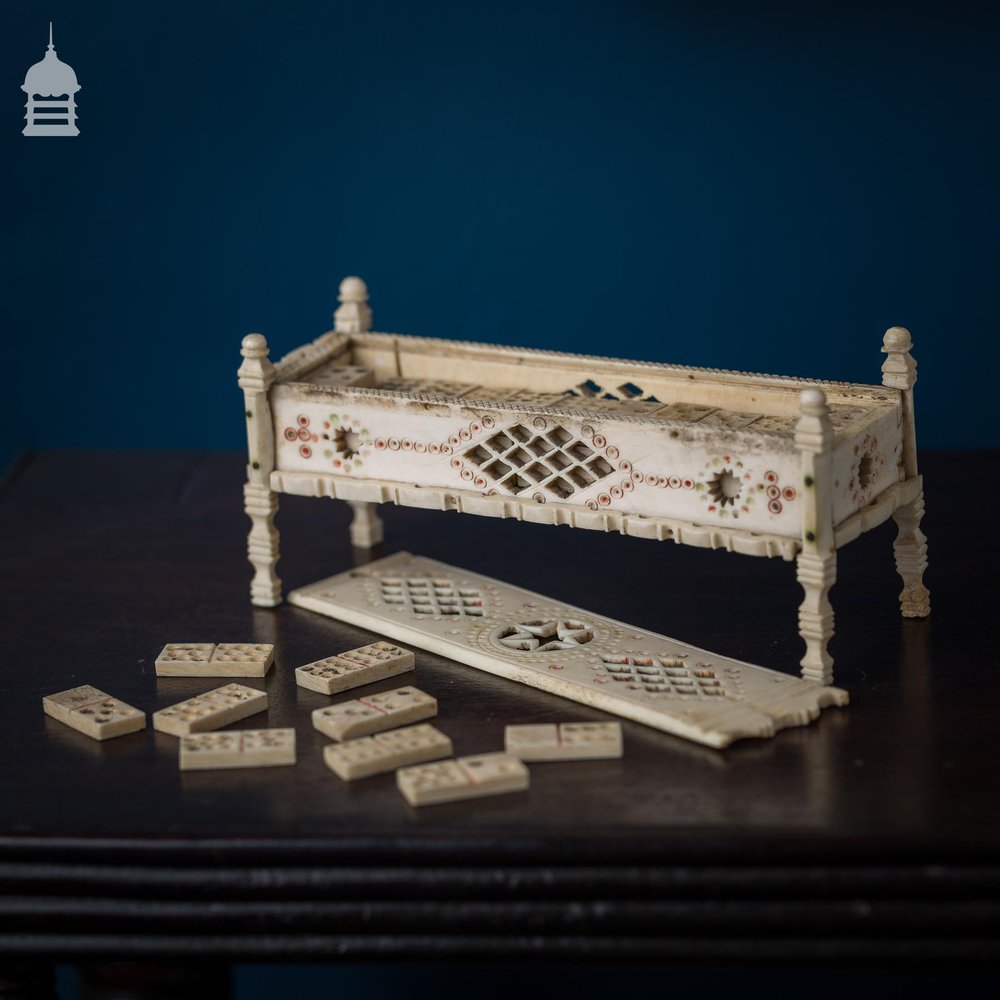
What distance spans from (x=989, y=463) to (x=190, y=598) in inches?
93.7

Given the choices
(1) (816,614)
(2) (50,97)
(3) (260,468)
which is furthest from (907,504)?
(2) (50,97)

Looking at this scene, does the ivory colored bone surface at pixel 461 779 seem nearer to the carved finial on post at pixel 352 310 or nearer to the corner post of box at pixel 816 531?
the corner post of box at pixel 816 531

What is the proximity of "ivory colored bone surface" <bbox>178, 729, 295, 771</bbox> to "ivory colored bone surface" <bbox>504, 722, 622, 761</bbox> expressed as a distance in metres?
0.42

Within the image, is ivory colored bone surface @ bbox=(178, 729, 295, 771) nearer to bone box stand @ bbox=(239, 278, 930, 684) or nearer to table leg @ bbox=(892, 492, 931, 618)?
bone box stand @ bbox=(239, 278, 930, 684)

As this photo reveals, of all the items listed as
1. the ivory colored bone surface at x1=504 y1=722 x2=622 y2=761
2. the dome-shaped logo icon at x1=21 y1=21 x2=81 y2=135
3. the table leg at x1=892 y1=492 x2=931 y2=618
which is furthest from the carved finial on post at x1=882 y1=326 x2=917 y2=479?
the dome-shaped logo icon at x1=21 y1=21 x2=81 y2=135

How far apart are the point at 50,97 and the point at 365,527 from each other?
1845 mm

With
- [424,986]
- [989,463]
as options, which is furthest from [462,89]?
[424,986]

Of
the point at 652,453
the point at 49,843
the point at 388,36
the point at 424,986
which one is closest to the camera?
the point at 49,843

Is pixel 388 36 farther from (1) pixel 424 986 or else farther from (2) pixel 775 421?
(1) pixel 424 986

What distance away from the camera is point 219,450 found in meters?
5.88

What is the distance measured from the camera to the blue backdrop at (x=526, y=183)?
5.19 m

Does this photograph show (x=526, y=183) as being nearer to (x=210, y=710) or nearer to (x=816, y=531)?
(x=816, y=531)

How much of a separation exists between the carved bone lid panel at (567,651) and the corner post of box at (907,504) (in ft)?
1.66

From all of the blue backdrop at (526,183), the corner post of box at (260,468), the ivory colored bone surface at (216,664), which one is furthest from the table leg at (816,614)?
the blue backdrop at (526,183)
